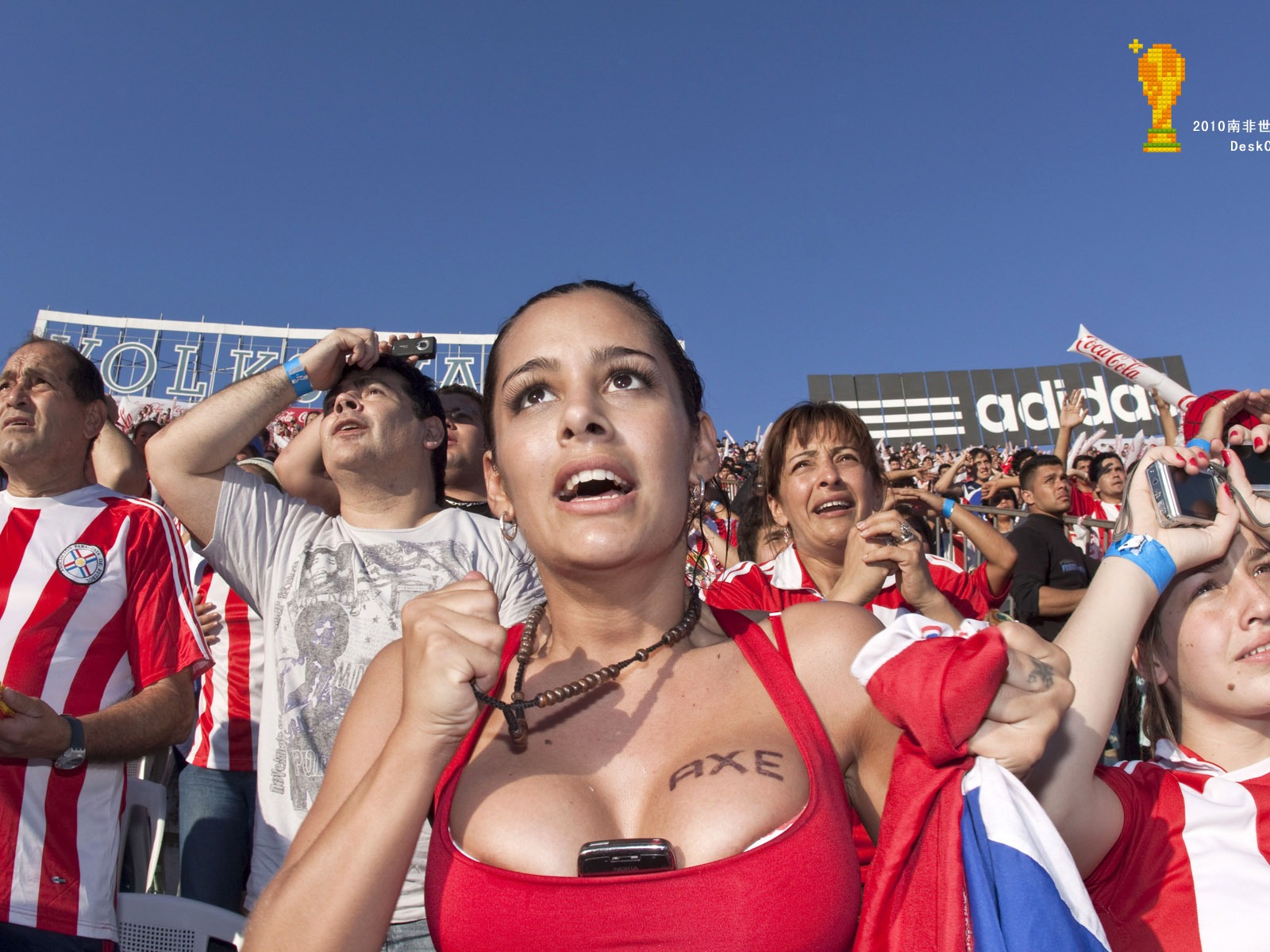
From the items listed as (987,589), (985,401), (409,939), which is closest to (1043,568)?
(987,589)

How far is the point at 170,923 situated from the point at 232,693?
1081 millimetres

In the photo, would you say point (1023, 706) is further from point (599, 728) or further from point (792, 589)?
point (792, 589)

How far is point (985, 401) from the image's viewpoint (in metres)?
33.2

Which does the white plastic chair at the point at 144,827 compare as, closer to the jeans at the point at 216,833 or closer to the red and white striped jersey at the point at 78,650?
the jeans at the point at 216,833

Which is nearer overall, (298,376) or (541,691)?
(541,691)

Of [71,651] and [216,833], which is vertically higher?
[71,651]

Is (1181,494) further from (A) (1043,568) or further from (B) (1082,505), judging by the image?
(B) (1082,505)

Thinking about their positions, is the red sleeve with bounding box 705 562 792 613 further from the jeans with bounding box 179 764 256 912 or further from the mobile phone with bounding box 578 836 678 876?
the mobile phone with bounding box 578 836 678 876

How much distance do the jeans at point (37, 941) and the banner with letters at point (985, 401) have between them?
31.0 metres

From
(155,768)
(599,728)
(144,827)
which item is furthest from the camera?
(155,768)

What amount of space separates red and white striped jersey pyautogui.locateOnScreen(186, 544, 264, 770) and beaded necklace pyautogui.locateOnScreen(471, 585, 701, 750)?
208 centimetres

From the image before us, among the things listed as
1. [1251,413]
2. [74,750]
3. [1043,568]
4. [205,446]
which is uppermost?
[1251,413]

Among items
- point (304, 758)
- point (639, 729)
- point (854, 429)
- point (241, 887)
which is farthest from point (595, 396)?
point (241, 887)

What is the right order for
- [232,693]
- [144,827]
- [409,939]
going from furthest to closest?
[232,693], [144,827], [409,939]
